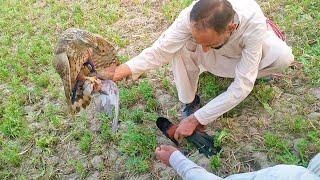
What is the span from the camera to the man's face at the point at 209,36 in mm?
3111

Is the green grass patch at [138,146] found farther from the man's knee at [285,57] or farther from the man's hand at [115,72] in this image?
the man's knee at [285,57]

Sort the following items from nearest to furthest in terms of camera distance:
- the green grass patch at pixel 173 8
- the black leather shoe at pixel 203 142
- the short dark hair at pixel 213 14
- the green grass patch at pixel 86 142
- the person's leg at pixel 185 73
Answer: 1. the short dark hair at pixel 213 14
2. the black leather shoe at pixel 203 142
3. the person's leg at pixel 185 73
4. the green grass patch at pixel 86 142
5. the green grass patch at pixel 173 8

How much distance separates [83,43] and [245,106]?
149 cm

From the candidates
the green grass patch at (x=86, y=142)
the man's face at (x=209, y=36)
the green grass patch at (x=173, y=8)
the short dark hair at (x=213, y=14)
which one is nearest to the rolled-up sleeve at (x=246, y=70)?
the man's face at (x=209, y=36)

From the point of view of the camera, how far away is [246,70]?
3.34m

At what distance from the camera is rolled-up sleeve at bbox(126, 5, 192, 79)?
3.48m

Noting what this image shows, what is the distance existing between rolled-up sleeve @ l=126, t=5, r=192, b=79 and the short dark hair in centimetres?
33

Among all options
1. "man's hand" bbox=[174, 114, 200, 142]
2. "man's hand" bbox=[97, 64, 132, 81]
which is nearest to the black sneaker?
"man's hand" bbox=[174, 114, 200, 142]

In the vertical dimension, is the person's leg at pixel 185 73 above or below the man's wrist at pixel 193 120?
above

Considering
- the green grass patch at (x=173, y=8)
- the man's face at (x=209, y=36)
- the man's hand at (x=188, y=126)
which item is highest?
the man's face at (x=209, y=36)

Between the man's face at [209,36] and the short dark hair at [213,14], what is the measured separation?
30 millimetres

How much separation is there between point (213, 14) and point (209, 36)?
154 mm

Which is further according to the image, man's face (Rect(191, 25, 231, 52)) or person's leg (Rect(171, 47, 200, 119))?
person's leg (Rect(171, 47, 200, 119))

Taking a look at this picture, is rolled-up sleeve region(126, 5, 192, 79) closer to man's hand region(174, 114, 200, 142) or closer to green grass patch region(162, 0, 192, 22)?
man's hand region(174, 114, 200, 142)
